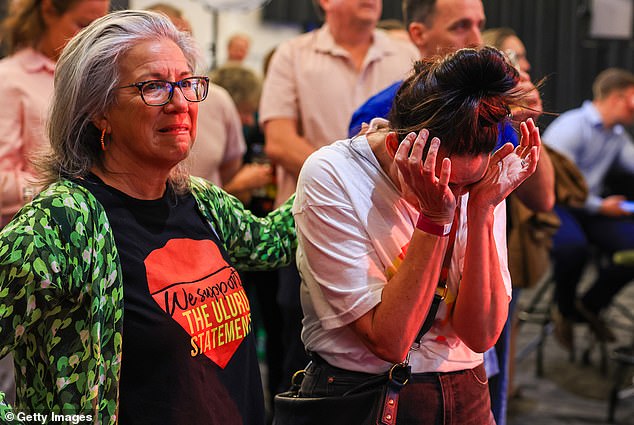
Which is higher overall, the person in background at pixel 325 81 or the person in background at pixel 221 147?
the person in background at pixel 325 81

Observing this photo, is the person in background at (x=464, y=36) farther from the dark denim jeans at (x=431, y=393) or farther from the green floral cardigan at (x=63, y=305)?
the green floral cardigan at (x=63, y=305)

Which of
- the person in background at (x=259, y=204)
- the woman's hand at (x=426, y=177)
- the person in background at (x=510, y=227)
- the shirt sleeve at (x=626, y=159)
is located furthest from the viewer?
the shirt sleeve at (x=626, y=159)

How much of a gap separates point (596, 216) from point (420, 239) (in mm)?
3937

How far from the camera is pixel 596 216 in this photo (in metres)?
5.22

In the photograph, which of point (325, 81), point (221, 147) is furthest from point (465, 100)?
point (221, 147)

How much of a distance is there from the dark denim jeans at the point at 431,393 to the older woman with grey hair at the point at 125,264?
125mm

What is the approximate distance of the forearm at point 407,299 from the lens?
1.54 metres

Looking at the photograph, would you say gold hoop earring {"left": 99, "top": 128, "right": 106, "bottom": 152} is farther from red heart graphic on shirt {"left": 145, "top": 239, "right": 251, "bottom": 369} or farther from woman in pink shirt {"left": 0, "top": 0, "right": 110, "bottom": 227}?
woman in pink shirt {"left": 0, "top": 0, "right": 110, "bottom": 227}

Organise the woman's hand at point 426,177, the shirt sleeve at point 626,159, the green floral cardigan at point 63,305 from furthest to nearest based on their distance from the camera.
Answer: the shirt sleeve at point 626,159 → the woman's hand at point 426,177 → the green floral cardigan at point 63,305

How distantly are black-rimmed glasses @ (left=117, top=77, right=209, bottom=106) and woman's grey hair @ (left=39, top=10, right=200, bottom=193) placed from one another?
4cm

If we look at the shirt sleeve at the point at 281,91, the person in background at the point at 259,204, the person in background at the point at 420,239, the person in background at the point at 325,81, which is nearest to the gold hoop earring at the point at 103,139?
the person in background at the point at 420,239

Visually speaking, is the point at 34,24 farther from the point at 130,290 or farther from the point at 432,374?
the point at 432,374

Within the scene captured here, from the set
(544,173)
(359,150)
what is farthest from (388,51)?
(359,150)

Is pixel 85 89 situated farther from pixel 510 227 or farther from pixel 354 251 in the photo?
pixel 510 227
